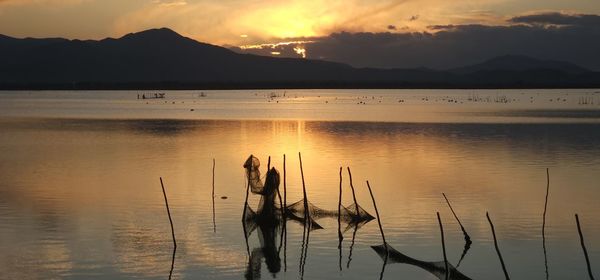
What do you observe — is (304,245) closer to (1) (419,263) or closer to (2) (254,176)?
(1) (419,263)

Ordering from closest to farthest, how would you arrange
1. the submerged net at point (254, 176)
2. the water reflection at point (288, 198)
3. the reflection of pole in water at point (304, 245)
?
1. the reflection of pole in water at point (304, 245)
2. the water reflection at point (288, 198)
3. the submerged net at point (254, 176)

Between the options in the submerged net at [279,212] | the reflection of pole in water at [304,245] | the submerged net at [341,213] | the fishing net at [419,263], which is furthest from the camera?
the submerged net at [341,213]

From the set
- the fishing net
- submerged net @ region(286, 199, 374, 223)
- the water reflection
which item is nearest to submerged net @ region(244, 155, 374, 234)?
submerged net @ region(286, 199, 374, 223)

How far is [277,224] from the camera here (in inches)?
627

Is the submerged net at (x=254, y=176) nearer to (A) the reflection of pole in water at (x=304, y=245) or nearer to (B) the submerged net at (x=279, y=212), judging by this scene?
(B) the submerged net at (x=279, y=212)

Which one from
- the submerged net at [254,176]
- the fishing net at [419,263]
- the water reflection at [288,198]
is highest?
the submerged net at [254,176]

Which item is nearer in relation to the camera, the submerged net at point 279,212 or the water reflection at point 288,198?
the water reflection at point 288,198

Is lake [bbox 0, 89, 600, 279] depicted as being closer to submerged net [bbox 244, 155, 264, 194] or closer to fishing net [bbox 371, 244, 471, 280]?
fishing net [bbox 371, 244, 471, 280]

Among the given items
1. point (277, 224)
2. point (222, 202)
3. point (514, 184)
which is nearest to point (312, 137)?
point (514, 184)

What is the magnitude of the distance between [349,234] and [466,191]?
674cm

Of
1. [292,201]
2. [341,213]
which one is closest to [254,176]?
[341,213]

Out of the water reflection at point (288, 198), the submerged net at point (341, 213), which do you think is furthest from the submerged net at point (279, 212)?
the water reflection at point (288, 198)

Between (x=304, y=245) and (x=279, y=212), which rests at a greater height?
(x=279, y=212)

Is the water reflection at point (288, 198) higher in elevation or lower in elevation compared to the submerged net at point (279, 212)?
lower
